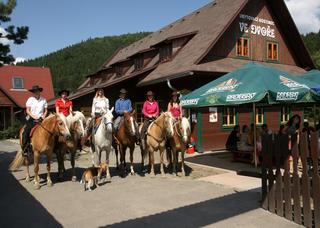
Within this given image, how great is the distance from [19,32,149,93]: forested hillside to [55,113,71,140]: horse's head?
220 feet

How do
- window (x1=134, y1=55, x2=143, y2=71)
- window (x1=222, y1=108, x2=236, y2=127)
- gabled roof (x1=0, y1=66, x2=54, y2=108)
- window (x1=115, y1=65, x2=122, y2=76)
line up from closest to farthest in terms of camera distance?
window (x1=222, y1=108, x2=236, y2=127), window (x1=134, y1=55, x2=143, y2=71), window (x1=115, y1=65, x2=122, y2=76), gabled roof (x1=0, y1=66, x2=54, y2=108)

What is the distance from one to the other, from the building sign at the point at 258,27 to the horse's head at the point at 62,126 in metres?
13.8

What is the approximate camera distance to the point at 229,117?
1770 cm

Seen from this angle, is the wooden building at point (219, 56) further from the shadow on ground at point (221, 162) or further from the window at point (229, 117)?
the shadow on ground at point (221, 162)

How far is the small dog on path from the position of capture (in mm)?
8742

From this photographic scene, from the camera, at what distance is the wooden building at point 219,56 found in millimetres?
16938

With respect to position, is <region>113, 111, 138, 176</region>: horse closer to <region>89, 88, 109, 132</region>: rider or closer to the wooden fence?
<region>89, 88, 109, 132</region>: rider

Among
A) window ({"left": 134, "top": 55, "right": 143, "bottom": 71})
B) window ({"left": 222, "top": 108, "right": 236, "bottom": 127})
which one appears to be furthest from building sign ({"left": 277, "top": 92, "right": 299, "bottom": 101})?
window ({"left": 134, "top": 55, "right": 143, "bottom": 71})

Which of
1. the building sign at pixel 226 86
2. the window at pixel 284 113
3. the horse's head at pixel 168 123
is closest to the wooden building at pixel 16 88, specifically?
the window at pixel 284 113

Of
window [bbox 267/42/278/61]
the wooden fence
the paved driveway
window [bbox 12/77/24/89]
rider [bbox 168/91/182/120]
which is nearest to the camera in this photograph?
the wooden fence

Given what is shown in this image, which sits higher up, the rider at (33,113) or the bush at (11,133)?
the rider at (33,113)

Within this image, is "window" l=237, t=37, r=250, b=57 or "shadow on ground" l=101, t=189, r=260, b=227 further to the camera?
"window" l=237, t=37, r=250, b=57

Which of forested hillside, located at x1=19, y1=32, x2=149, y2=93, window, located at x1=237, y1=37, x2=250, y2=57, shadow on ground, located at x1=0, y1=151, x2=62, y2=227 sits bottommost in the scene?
shadow on ground, located at x1=0, y1=151, x2=62, y2=227

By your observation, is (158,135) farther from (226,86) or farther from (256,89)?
(256,89)
